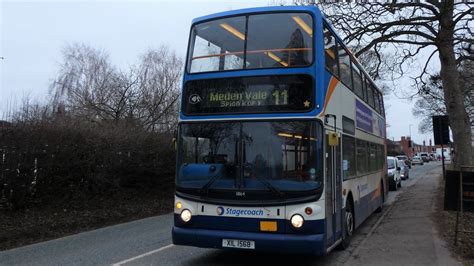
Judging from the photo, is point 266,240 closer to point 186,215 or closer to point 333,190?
point 186,215

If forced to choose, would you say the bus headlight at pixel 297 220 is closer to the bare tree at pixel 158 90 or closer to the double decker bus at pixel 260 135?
the double decker bus at pixel 260 135

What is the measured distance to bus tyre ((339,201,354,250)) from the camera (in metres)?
Result: 8.83

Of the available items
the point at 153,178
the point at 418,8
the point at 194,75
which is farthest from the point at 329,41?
the point at 153,178

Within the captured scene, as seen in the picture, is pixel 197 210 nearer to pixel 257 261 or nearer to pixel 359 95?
pixel 257 261

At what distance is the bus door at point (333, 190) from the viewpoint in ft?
23.7

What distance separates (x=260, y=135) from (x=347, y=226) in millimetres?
3214

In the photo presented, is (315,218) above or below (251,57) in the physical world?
below

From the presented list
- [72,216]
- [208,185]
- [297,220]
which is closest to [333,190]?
[297,220]

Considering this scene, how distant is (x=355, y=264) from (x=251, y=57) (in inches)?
153

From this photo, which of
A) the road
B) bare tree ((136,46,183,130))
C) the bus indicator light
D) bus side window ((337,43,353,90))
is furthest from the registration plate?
bare tree ((136,46,183,130))

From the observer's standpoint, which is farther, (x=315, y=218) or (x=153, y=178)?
(x=153, y=178)

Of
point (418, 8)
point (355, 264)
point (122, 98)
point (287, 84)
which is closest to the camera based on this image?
point (287, 84)

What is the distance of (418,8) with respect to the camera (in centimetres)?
1659

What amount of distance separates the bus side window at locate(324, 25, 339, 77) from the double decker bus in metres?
0.04
